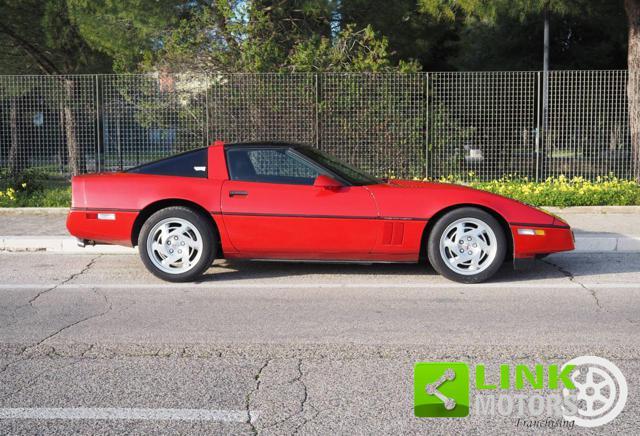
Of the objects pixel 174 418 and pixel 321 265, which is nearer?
pixel 174 418

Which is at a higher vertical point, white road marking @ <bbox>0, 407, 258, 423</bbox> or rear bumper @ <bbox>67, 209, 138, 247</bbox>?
rear bumper @ <bbox>67, 209, 138, 247</bbox>

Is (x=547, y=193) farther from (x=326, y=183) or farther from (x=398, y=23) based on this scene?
(x=398, y=23)

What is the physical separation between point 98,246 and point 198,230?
2683mm

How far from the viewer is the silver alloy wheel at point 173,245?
7.23m

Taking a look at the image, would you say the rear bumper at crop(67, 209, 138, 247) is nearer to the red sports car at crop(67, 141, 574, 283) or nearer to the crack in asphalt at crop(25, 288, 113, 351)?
the red sports car at crop(67, 141, 574, 283)

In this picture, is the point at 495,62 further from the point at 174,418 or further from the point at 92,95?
the point at 174,418

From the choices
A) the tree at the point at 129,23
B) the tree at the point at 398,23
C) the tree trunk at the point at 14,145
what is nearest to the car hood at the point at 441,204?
the tree at the point at 398,23

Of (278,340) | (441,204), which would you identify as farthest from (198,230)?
(441,204)

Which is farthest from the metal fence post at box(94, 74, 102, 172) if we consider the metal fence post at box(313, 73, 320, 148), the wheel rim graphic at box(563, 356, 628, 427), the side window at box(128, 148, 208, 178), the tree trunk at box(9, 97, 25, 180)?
the wheel rim graphic at box(563, 356, 628, 427)

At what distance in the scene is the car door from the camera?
278 inches

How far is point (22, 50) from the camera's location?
70.0 ft

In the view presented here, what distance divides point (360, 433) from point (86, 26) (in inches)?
601

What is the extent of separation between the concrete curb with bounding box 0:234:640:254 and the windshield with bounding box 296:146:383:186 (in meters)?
2.98

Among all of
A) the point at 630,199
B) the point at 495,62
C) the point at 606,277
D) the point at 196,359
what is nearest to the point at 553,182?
the point at 630,199
